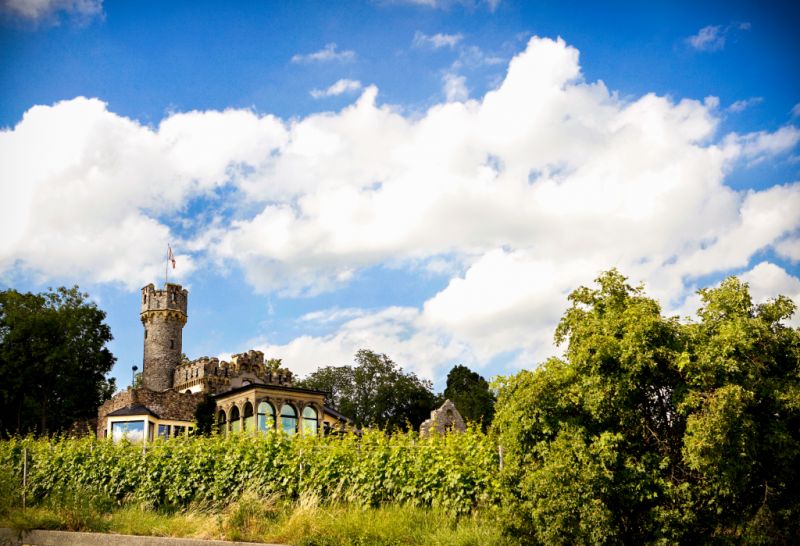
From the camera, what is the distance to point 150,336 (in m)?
56.5

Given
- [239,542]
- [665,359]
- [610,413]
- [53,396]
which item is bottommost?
[239,542]

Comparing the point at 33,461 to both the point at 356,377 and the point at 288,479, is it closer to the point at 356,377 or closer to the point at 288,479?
the point at 288,479

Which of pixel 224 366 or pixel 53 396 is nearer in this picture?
pixel 224 366

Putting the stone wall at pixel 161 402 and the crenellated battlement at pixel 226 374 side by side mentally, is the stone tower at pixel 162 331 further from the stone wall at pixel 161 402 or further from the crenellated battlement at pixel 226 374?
the stone wall at pixel 161 402

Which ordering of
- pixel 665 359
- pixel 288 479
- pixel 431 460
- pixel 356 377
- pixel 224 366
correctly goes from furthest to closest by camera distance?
1. pixel 356 377
2. pixel 224 366
3. pixel 288 479
4. pixel 431 460
5. pixel 665 359

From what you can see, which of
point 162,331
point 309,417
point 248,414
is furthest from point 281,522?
point 162,331

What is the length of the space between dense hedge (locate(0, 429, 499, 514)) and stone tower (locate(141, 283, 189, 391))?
37631 mm

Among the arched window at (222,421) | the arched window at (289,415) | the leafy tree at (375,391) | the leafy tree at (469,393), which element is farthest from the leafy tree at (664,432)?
the leafy tree at (375,391)

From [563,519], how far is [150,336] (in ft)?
174

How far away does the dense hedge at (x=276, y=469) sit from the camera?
1160 centimetres

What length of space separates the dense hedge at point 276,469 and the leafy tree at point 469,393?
1812 inches

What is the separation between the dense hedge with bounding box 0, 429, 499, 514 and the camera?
1160 cm

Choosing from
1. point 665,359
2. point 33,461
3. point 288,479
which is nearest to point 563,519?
point 665,359

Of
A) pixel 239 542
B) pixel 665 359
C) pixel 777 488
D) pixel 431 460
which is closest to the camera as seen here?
pixel 777 488
